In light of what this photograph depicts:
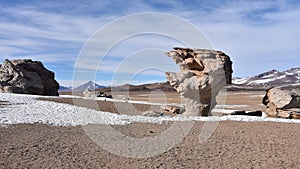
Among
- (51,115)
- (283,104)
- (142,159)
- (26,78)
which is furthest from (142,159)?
(26,78)

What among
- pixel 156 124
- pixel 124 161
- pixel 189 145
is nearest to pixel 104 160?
pixel 124 161

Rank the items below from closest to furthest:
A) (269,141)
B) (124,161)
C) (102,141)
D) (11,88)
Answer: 1. (124,161)
2. (102,141)
3. (269,141)
4. (11,88)

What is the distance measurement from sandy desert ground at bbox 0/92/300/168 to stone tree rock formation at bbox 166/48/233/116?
27.9 feet

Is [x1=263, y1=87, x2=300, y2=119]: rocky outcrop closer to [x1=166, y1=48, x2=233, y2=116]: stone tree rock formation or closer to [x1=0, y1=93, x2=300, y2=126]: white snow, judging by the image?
[x1=166, y1=48, x2=233, y2=116]: stone tree rock formation

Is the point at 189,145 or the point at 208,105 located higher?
the point at 208,105

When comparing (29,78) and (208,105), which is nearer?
(208,105)

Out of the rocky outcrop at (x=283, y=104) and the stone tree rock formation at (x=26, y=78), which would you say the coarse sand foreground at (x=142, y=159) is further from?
the stone tree rock formation at (x=26, y=78)

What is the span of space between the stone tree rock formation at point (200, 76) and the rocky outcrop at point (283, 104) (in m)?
4.79

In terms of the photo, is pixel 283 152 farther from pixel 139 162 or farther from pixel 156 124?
pixel 156 124

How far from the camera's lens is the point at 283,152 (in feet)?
41.3

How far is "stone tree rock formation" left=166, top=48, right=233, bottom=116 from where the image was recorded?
82.4 ft

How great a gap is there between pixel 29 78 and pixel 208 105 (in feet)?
67.7

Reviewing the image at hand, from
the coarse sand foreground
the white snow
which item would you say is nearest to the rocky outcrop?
the coarse sand foreground

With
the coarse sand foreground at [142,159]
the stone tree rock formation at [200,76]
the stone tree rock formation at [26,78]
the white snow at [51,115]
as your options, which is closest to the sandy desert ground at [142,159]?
the coarse sand foreground at [142,159]
